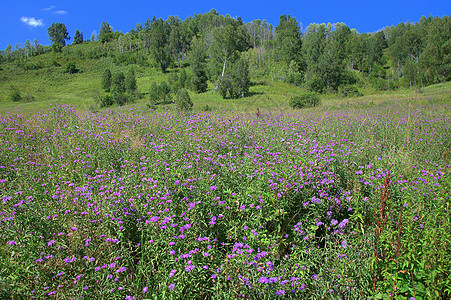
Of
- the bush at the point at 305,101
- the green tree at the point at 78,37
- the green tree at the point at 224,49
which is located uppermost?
the green tree at the point at 78,37

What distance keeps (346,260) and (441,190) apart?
1.77 m

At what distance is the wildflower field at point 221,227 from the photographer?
2211 mm

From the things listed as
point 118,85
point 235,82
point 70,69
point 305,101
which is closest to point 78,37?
point 70,69

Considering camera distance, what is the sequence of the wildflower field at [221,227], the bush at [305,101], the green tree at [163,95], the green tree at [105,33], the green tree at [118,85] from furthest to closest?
the green tree at [105,33]
the green tree at [118,85]
the green tree at [163,95]
the bush at [305,101]
the wildflower field at [221,227]

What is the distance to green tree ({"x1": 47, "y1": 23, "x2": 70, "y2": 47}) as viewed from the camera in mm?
98250

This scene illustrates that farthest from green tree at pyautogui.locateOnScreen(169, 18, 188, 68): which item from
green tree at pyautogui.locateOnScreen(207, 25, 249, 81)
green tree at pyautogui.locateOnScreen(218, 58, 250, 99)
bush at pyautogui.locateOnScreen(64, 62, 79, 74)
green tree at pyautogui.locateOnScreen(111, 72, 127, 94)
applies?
green tree at pyautogui.locateOnScreen(218, 58, 250, 99)

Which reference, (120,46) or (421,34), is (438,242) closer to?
(421,34)

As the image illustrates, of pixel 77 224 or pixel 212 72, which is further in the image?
pixel 212 72

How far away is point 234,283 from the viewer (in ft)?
7.05

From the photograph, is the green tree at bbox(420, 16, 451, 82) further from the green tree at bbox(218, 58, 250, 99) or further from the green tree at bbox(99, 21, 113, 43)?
the green tree at bbox(99, 21, 113, 43)

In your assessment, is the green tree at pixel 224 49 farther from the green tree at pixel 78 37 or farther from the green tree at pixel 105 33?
the green tree at pixel 78 37

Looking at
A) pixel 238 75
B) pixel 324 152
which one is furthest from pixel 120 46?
pixel 324 152

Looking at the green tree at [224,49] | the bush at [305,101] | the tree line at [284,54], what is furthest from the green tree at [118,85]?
the bush at [305,101]

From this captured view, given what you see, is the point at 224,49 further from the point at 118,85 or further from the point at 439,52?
the point at 439,52
